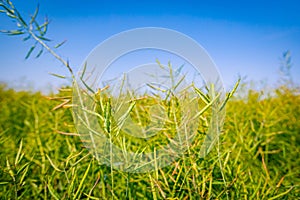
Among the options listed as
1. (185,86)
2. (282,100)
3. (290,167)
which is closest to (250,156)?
(290,167)

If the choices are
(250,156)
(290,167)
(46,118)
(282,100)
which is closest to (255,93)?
(282,100)

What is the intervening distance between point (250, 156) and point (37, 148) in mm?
733

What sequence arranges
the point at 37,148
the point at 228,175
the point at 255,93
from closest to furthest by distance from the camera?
the point at 228,175, the point at 37,148, the point at 255,93

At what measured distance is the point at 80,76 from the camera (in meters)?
0.63

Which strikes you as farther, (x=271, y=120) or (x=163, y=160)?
(x=271, y=120)

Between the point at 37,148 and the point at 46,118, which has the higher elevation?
the point at 46,118

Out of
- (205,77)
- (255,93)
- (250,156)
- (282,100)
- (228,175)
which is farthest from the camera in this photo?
(255,93)

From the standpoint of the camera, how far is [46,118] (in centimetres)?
145

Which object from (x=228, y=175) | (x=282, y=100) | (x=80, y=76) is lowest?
(x=228, y=175)

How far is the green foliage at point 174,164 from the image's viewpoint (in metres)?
0.65

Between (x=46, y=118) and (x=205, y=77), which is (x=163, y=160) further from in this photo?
(x=46, y=118)

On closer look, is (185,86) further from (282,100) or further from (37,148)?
(282,100)

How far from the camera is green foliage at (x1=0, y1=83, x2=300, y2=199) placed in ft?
2.13

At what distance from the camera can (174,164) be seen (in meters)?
0.69
